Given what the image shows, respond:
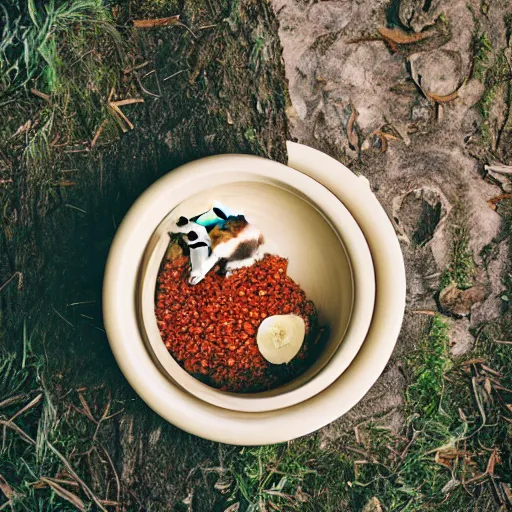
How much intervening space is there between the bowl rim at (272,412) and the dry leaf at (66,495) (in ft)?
1.27

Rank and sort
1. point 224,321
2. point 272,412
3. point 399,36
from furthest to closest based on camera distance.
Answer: point 399,36
point 224,321
point 272,412

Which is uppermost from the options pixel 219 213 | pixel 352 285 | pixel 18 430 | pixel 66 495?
pixel 219 213

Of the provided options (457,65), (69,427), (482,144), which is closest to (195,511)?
(69,427)

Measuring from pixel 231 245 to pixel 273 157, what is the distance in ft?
0.86

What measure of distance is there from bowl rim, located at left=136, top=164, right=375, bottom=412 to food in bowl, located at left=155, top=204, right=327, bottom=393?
0.21 ft

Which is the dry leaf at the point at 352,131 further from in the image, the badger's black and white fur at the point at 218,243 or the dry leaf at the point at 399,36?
the badger's black and white fur at the point at 218,243

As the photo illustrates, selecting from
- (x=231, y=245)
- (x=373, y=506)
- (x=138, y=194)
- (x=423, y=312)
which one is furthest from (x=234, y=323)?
(x=373, y=506)

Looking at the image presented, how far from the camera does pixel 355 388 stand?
1.07m

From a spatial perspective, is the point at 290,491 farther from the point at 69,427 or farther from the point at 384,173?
the point at 384,173

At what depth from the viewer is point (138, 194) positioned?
125cm

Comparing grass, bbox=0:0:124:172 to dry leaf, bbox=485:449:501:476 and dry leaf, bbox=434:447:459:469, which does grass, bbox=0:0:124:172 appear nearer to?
dry leaf, bbox=434:447:459:469

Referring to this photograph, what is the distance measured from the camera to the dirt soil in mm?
1273

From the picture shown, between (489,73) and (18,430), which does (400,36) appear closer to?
(489,73)

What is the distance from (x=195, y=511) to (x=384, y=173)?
0.91 meters
